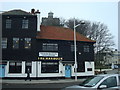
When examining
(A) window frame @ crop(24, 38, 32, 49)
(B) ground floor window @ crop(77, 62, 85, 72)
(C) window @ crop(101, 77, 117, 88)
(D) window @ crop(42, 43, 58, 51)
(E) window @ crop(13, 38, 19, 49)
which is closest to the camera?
(C) window @ crop(101, 77, 117, 88)

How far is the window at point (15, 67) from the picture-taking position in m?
33.5

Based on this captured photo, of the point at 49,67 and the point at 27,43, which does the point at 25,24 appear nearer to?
the point at 27,43

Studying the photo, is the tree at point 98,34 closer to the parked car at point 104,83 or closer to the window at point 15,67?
the window at point 15,67

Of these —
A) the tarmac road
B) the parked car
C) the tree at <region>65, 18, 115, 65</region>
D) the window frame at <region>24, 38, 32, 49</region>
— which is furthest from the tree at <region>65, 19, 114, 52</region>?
the parked car

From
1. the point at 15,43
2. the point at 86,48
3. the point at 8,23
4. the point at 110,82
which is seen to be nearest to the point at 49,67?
the point at 15,43

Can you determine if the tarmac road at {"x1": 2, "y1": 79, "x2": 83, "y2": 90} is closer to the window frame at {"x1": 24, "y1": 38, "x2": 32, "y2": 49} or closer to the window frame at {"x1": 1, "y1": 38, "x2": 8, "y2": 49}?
the window frame at {"x1": 24, "y1": 38, "x2": 32, "y2": 49}

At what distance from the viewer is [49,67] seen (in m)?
34.7

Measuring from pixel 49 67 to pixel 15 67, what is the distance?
5.21 metres

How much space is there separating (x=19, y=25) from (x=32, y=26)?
6.65 feet

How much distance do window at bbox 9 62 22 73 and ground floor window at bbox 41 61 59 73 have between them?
11.4ft

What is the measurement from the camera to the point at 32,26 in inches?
1377

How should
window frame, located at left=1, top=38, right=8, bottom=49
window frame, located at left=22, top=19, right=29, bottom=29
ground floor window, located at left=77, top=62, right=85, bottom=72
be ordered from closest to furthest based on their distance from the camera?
window frame, located at left=1, top=38, right=8, bottom=49 → window frame, located at left=22, top=19, right=29, bottom=29 → ground floor window, located at left=77, top=62, right=85, bottom=72

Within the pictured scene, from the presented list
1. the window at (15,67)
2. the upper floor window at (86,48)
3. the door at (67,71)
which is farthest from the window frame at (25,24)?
the upper floor window at (86,48)

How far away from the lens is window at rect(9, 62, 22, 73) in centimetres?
3350
